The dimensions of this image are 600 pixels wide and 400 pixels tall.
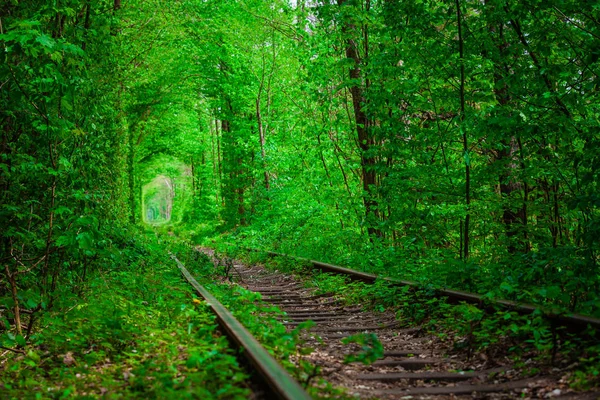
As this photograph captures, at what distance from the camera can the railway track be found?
158 inches

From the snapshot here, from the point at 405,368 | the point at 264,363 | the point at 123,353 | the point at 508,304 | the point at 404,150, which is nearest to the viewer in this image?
the point at 264,363

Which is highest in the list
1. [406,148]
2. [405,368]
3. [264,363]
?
[406,148]

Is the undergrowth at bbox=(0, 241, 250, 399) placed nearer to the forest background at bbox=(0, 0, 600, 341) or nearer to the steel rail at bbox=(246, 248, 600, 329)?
the forest background at bbox=(0, 0, 600, 341)

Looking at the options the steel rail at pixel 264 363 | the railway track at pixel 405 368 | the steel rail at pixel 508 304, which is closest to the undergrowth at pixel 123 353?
the steel rail at pixel 264 363

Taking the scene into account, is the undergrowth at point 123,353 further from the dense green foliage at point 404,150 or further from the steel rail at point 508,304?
the steel rail at point 508,304

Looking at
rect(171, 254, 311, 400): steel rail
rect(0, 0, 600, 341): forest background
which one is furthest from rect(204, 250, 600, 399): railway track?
rect(0, 0, 600, 341): forest background

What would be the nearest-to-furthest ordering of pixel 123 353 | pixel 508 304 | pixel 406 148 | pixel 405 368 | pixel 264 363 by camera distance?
pixel 264 363 < pixel 405 368 < pixel 123 353 < pixel 508 304 < pixel 406 148

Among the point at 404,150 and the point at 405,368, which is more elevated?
the point at 404,150

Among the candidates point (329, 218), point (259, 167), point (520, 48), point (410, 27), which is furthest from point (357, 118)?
point (259, 167)

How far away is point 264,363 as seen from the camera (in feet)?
12.2

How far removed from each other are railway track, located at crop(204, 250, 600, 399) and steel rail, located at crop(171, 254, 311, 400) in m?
0.53

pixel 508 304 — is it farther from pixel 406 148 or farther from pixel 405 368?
pixel 406 148

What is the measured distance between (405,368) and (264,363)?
1.74 m

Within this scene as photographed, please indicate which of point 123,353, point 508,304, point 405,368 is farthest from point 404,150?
point 123,353
